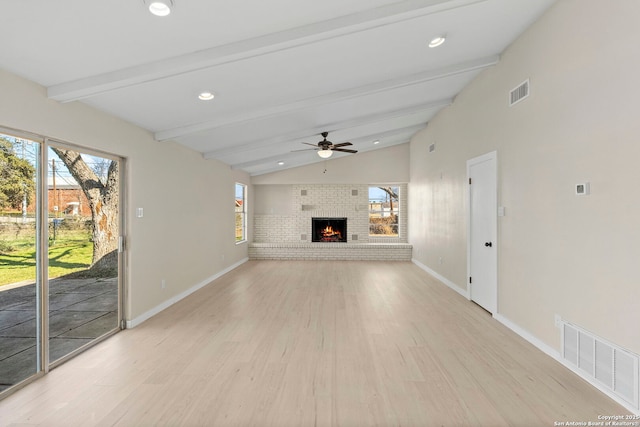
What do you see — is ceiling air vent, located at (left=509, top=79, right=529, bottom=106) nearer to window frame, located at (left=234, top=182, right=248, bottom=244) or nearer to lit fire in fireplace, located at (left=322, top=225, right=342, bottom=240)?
window frame, located at (left=234, top=182, right=248, bottom=244)

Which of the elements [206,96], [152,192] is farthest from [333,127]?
[152,192]

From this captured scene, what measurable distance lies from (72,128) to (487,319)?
15.8ft

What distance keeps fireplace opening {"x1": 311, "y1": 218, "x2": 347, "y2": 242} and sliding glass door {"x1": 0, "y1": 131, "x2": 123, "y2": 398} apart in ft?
19.5

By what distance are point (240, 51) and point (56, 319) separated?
2959 millimetres

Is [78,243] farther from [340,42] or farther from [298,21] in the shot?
[340,42]

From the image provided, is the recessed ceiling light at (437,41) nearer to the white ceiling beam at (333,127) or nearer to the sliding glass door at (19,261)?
the white ceiling beam at (333,127)

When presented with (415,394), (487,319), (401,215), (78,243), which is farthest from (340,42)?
(401,215)

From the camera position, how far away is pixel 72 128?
2674mm

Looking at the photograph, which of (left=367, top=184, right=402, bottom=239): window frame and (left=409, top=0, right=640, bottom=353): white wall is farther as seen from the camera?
(left=367, top=184, right=402, bottom=239): window frame

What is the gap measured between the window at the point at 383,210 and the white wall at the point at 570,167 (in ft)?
15.6

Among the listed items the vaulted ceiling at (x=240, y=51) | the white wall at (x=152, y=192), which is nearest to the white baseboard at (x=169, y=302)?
the white wall at (x=152, y=192)

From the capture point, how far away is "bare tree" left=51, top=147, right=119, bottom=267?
9.61 feet

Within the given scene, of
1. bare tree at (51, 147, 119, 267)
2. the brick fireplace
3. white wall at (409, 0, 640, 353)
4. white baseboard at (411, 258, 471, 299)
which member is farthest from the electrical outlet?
the brick fireplace

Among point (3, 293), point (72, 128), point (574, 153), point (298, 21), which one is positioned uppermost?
point (298, 21)
